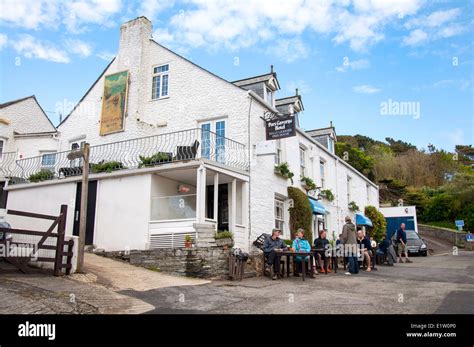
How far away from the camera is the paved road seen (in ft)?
25.1

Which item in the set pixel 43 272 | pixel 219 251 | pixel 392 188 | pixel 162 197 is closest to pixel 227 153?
pixel 162 197

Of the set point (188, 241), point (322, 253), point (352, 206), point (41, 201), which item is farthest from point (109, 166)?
point (352, 206)

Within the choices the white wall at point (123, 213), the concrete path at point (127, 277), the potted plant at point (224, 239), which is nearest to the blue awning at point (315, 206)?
the potted plant at point (224, 239)

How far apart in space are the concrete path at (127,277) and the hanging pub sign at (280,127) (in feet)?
21.5

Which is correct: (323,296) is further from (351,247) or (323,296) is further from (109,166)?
(109,166)

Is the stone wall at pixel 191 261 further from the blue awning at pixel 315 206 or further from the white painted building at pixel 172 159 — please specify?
the blue awning at pixel 315 206

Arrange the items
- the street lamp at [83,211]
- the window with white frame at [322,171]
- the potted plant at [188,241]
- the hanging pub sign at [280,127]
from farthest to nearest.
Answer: the window with white frame at [322,171], the hanging pub sign at [280,127], the potted plant at [188,241], the street lamp at [83,211]

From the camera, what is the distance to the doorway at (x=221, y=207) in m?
16.7

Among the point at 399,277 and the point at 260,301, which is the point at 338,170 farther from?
the point at 260,301

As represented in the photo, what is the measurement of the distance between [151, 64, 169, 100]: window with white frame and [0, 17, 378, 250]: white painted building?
4cm

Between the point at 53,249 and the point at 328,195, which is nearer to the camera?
the point at 53,249

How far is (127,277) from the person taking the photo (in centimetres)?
1140

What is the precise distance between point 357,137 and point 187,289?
2179 inches

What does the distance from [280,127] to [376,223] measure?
51.5ft
